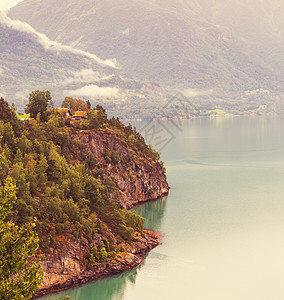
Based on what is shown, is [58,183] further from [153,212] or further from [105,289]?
[153,212]

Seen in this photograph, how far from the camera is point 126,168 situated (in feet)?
344

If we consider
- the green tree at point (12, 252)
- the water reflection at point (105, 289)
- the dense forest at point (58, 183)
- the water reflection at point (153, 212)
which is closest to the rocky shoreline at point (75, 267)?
the water reflection at point (105, 289)

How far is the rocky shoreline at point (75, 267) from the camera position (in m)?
63.5

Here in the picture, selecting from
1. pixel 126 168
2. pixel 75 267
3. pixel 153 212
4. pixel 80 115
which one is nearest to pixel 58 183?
pixel 75 267

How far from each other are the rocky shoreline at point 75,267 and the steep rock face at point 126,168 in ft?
96.8

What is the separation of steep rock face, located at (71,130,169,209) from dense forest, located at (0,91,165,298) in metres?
1.15

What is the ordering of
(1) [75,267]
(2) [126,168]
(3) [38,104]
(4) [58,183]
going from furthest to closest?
(3) [38,104] < (2) [126,168] < (4) [58,183] < (1) [75,267]

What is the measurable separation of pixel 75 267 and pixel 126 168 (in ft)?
135

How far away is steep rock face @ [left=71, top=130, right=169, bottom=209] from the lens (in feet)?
332

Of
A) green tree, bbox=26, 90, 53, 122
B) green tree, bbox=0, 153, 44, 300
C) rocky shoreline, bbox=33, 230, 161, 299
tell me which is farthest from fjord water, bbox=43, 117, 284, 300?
green tree, bbox=0, 153, 44, 300

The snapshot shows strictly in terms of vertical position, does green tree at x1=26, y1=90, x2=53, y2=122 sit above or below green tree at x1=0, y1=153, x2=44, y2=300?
above

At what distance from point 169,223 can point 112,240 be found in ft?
78.0

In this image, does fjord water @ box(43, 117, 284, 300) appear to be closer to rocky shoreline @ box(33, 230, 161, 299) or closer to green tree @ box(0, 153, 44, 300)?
rocky shoreline @ box(33, 230, 161, 299)

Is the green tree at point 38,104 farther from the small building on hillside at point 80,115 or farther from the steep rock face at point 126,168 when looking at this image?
the small building on hillside at point 80,115
